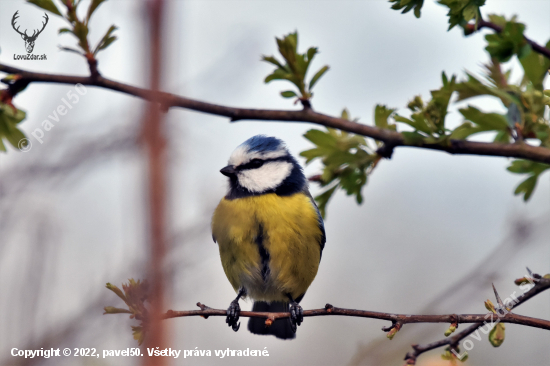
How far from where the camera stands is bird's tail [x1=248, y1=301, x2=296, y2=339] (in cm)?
307

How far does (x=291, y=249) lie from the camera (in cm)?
255

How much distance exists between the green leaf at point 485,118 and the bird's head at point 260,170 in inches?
59.8

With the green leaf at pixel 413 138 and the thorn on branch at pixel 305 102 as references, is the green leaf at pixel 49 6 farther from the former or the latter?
the green leaf at pixel 413 138

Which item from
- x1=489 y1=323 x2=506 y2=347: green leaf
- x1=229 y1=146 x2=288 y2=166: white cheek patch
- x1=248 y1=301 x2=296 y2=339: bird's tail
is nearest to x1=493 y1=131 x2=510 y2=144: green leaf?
x1=489 y1=323 x2=506 y2=347: green leaf

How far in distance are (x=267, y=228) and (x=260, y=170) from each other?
0.42 m

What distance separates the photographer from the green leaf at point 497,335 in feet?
4.51

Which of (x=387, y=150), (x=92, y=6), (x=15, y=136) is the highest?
(x=92, y=6)

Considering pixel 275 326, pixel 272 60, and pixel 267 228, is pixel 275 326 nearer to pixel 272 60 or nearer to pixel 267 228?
pixel 267 228

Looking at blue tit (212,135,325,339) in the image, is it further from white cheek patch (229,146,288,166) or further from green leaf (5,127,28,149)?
green leaf (5,127,28,149)

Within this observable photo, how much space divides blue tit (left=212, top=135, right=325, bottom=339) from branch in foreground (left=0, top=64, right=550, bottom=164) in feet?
4.65

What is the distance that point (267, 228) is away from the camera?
8.20 feet

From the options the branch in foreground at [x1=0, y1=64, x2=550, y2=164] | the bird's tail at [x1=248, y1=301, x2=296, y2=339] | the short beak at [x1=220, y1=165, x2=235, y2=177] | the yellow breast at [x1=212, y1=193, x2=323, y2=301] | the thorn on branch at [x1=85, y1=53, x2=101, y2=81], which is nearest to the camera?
the branch in foreground at [x1=0, y1=64, x2=550, y2=164]

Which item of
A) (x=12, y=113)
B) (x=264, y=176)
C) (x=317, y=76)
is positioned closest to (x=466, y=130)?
(x=317, y=76)

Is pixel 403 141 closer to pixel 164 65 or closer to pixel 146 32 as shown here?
pixel 164 65
